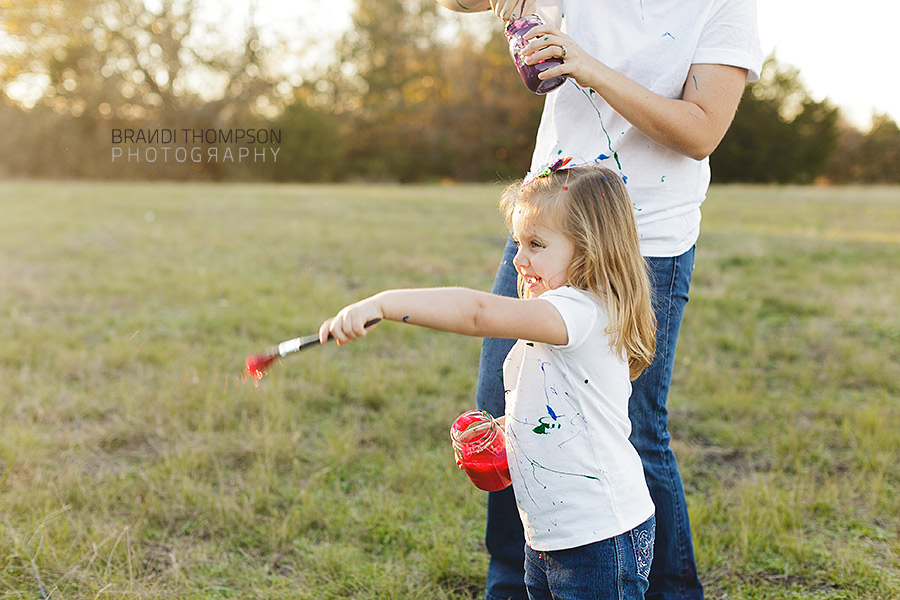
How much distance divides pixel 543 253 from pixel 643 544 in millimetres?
629

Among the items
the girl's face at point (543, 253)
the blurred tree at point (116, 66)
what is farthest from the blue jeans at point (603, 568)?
the blurred tree at point (116, 66)

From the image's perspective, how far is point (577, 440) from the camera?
1.52 meters

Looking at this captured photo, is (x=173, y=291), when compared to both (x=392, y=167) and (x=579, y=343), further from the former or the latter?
(x=392, y=167)

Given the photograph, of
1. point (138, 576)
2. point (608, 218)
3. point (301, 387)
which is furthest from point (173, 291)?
point (608, 218)

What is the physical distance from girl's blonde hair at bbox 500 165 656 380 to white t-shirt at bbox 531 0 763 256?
21cm

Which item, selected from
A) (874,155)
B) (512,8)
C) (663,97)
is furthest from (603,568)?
(874,155)

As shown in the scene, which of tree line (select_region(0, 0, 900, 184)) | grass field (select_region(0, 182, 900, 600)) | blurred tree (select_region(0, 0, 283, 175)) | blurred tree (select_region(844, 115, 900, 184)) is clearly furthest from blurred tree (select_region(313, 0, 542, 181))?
grass field (select_region(0, 182, 900, 600))

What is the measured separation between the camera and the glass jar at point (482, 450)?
1.67 metres

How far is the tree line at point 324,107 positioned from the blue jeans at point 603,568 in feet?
45.2

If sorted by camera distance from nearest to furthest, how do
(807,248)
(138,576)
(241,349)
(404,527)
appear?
(138,576)
(404,527)
(241,349)
(807,248)

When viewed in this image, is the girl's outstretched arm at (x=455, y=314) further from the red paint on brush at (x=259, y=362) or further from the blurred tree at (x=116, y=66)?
the blurred tree at (x=116, y=66)

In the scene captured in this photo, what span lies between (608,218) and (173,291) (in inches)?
183

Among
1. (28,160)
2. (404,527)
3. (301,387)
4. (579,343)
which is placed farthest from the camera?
(28,160)

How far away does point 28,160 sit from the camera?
1877 cm
